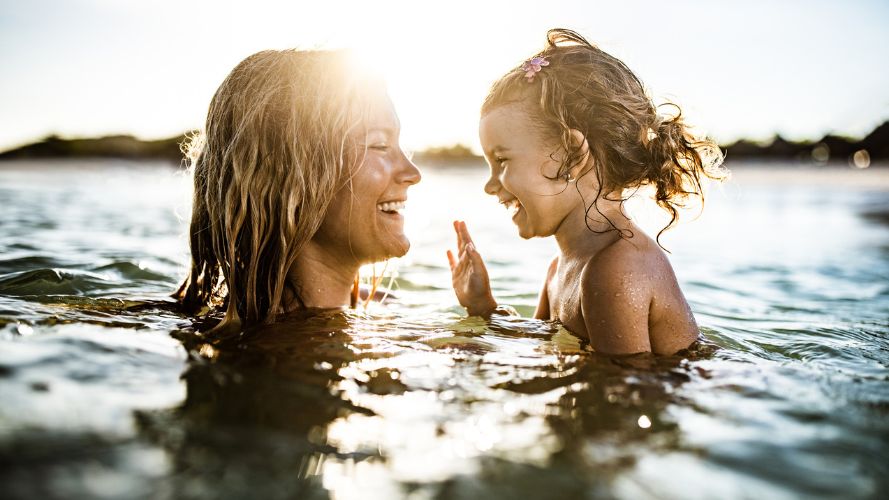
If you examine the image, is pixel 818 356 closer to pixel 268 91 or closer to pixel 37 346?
pixel 268 91

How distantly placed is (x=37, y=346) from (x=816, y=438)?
2.82 m

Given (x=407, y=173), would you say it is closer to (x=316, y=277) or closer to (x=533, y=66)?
(x=316, y=277)

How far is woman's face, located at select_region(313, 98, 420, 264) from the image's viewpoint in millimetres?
3484

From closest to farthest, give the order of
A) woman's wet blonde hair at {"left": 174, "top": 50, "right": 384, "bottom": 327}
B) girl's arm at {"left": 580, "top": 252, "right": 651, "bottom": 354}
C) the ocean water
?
1. the ocean water
2. girl's arm at {"left": 580, "top": 252, "right": 651, "bottom": 354}
3. woman's wet blonde hair at {"left": 174, "top": 50, "right": 384, "bottom": 327}

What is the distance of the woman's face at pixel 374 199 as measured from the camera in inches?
137

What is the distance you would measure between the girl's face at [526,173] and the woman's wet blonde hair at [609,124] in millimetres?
62

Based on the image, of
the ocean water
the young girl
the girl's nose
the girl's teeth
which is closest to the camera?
the ocean water

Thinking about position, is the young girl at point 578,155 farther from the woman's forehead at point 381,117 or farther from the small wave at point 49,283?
the small wave at point 49,283

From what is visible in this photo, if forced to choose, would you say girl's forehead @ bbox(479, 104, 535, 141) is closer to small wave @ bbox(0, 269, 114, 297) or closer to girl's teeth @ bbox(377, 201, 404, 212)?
girl's teeth @ bbox(377, 201, 404, 212)

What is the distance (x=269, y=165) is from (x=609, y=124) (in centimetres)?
193

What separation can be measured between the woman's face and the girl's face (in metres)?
0.56

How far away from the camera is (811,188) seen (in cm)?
2420


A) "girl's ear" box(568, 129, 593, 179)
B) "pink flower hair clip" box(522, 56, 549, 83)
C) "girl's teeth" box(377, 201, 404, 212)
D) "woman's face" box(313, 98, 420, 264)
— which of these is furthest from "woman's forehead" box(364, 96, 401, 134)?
"girl's ear" box(568, 129, 593, 179)

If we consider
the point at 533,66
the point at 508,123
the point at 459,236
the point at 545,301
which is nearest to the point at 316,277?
the point at 459,236
